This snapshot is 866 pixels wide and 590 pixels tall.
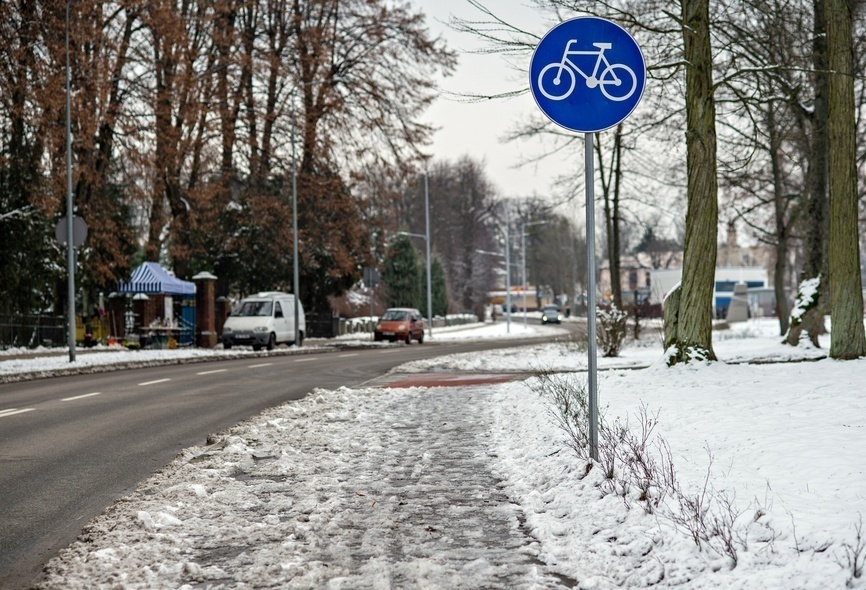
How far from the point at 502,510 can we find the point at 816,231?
18.5m

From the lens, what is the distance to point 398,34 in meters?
37.8

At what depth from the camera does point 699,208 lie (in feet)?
44.4

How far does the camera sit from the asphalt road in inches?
247

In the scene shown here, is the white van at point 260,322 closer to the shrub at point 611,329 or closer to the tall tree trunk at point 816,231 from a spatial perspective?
the shrub at point 611,329

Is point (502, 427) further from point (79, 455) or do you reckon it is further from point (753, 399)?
point (79, 455)

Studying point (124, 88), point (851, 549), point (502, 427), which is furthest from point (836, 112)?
point (124, 88)

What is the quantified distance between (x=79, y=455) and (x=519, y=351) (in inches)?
798

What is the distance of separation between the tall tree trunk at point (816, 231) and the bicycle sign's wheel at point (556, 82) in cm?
1446

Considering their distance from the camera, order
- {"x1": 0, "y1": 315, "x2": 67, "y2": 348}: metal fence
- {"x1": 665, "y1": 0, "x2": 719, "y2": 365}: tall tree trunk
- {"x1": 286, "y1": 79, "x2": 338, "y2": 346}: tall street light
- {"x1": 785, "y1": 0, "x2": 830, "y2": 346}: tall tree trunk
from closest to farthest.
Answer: {"x1": 665, "y1": 0, "x2": 719, "y2": 365}: tall tree trunk
{"x1": 785, "y1": 0, "x2": 830, "y2": 346}: tall tree trunk
{"x1": 0, "y1": 315, "x2": 67, "y2": 348}: metal fence
{"x1": 286, "y1": 79, "x2": 338, "y2": 346}: tall street light

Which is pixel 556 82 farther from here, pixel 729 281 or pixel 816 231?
pixel 729 281

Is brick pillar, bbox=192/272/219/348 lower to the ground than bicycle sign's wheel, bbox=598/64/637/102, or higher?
lower

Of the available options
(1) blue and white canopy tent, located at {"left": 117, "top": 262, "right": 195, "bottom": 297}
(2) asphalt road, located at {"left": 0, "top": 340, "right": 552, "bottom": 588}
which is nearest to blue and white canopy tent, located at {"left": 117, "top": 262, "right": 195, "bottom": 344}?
(1) blue and white canopy tent, located at {"left": 117, "top": 262, "right": 195, "bottom": 297}

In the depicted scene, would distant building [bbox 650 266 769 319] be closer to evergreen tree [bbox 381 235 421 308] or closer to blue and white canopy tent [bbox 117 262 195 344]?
evergreen tree [bbox 381 235 421 308]

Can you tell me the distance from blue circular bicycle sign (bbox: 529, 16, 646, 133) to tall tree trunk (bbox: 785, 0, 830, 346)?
14.3m
